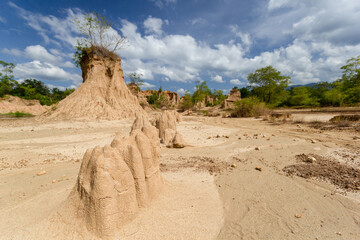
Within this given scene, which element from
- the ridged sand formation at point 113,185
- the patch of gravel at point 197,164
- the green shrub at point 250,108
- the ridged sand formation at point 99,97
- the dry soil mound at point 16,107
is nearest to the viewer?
the ridged sand formation at point 113,185

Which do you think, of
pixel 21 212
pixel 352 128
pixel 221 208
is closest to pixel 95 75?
pixel 21 212

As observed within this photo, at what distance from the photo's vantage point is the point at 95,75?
15.5 meters

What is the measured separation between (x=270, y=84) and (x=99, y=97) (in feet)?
76.7

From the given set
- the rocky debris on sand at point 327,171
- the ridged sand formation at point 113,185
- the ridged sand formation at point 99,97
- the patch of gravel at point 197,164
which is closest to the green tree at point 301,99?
the ridged sand formation at point 99,97

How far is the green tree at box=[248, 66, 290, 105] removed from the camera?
24.1 meters

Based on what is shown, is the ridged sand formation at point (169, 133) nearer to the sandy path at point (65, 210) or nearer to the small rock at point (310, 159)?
the sandy path at point (65, 210)

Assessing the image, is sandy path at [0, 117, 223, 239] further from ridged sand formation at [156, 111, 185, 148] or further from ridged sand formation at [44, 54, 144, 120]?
ridged sand formation at [44, 54, 144, 120]

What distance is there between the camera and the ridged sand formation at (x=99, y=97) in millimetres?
13453

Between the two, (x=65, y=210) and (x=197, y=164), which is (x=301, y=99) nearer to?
(x=197, y=164)

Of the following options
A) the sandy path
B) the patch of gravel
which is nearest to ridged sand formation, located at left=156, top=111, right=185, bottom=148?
the patch of gravel

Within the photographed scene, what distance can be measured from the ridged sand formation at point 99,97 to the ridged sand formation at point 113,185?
1222cm

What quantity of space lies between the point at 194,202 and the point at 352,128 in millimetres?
9836

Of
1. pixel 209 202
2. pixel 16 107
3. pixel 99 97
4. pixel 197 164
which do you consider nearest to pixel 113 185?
pixel 209 202

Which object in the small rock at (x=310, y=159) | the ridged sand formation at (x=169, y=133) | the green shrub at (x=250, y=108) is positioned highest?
the green shrub at (x=250, y=108)
